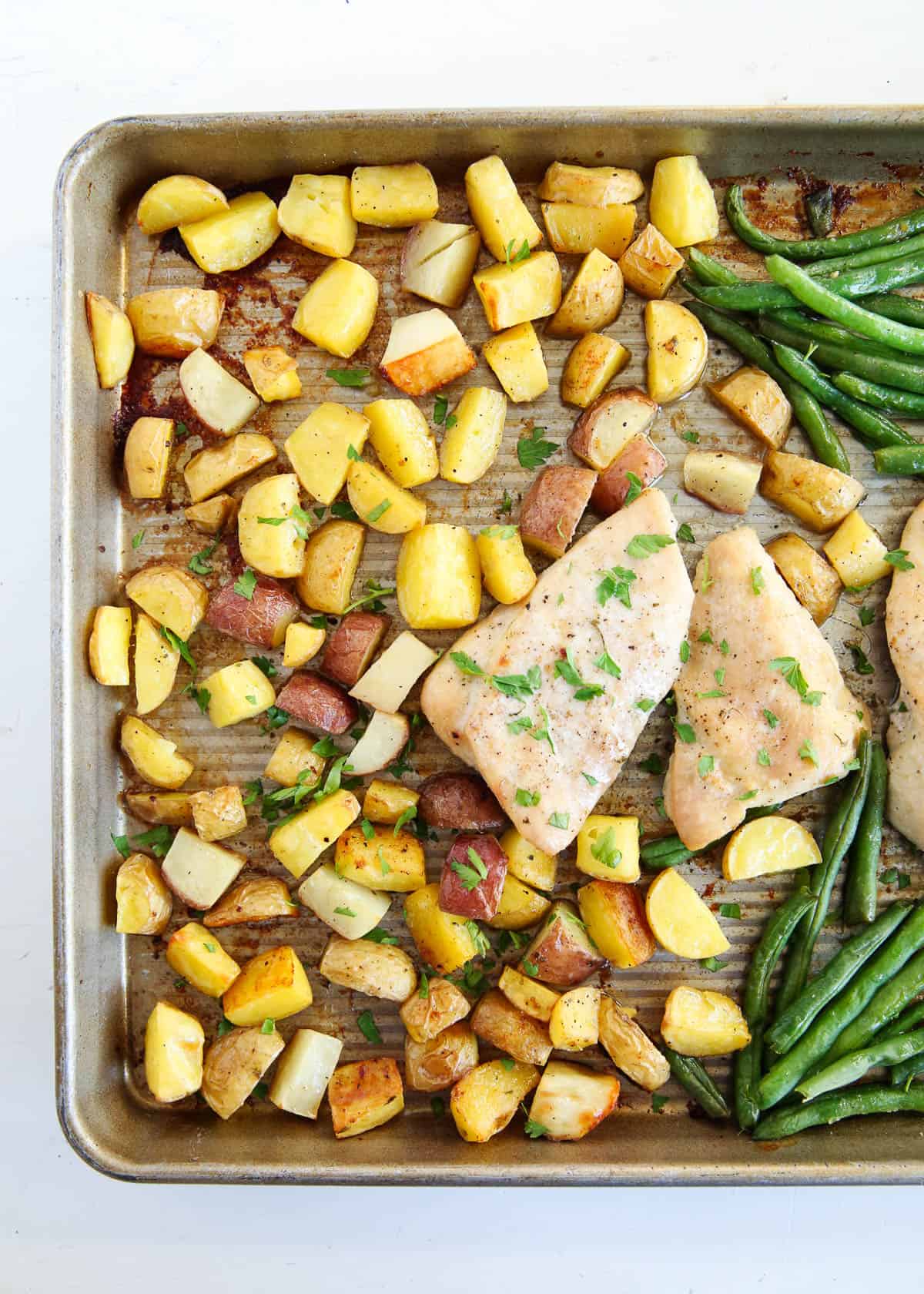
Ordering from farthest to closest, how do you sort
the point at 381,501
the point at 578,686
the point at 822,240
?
1. the point at 822,240
2. the point at 381,501
3. the point at 578,686

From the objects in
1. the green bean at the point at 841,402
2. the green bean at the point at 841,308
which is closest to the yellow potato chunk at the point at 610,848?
the green bean at the point at 841,402

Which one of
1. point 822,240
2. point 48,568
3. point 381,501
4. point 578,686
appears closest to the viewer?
point 578,686

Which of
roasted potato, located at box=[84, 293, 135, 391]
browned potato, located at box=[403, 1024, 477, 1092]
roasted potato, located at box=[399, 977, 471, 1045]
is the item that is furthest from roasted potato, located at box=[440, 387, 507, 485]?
browned potato, located at box=[403, 1024, 477, 1092]

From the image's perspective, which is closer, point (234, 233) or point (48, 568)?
point (234, 233)

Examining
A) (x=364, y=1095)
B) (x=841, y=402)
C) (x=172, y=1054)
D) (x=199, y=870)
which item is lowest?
(x=364, y=1095)

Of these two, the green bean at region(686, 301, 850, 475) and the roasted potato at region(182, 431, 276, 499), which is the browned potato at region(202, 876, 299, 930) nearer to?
the roasted potato at region(182, 431, 276, 499)

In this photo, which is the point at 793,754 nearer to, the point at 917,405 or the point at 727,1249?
the point at 917,405

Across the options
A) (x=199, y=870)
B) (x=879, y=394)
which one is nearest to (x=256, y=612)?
(x=199, y=870)

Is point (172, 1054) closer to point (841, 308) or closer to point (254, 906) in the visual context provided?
point (254, 906)
